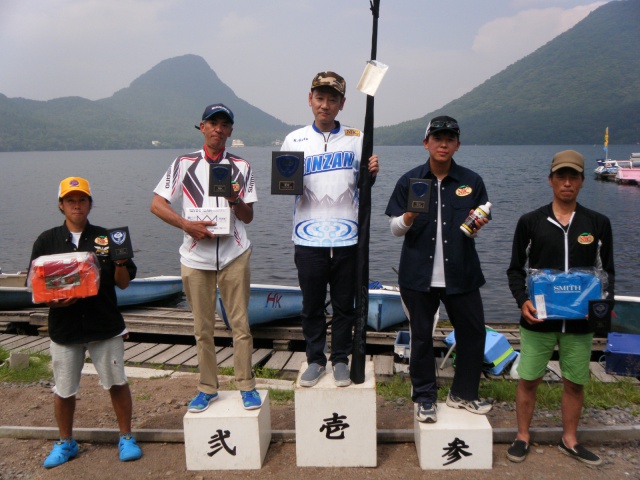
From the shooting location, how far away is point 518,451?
167 inches

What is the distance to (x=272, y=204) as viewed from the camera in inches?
1598

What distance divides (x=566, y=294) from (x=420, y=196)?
1227 mm

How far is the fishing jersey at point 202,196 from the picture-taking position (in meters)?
4.36

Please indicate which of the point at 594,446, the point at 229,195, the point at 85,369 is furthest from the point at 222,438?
the point at 85,369

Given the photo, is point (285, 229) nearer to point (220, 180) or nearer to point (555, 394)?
point (555, 394)

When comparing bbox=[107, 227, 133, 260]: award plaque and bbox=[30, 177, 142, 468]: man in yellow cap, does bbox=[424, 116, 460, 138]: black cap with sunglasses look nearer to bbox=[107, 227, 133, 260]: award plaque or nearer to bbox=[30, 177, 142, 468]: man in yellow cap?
bbox=[107, 227, 133, 260]: award plaque

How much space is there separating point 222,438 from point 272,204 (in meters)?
36.6

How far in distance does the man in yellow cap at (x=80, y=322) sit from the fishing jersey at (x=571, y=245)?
3062 mm

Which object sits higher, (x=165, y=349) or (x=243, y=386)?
(x=243, y=386)

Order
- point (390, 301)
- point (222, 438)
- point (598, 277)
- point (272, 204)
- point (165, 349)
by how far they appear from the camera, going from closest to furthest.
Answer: point (598, 277) < point (222, 438) < point (165, 349) < point (390, 301) < point (272, 204)

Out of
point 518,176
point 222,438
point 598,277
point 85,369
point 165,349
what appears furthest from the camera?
point 518,176

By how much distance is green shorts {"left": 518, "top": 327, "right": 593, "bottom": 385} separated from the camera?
4.09 meters

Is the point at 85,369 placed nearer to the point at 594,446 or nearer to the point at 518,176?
the point at 594,446

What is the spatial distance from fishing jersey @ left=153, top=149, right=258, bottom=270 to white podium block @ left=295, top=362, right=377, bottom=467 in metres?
1.15
